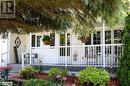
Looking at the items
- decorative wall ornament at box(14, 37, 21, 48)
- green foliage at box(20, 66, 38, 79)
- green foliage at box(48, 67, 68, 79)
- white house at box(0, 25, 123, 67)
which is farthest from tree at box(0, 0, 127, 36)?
decorative wall ornament at box(14, 37, 21, 48)

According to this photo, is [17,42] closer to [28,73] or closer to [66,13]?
[28,73]

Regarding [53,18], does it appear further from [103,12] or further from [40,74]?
[40,74]

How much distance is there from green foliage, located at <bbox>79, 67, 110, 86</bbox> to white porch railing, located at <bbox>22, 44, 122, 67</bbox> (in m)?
2.56

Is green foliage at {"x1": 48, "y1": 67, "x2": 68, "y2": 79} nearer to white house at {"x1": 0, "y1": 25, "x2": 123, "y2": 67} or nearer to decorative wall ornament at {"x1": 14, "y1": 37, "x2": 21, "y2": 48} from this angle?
white house at {"x1": 0, "y1": 25, "x2": 123, "y2": 67}

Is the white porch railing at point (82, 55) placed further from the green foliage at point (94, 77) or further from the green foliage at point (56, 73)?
the green foliage at point (94, 77)

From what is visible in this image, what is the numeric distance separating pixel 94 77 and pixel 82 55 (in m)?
5.93

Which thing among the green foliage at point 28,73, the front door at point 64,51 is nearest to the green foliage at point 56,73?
the green foliage at point 28,73

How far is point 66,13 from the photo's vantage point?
7312 millimetres

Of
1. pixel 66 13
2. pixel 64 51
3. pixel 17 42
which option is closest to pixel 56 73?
pixel 64 51

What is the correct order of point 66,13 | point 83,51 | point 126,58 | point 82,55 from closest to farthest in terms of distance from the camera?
point 66,13 < point 126,58 < point 82,55 < point 83,51

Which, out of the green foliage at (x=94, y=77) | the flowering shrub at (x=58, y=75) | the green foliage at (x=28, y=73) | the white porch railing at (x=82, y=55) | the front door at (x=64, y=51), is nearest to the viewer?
the green foliage at (x=94, y=77)

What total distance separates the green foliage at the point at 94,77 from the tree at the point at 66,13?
830 centimetres

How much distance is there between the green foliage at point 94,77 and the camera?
1689 cm

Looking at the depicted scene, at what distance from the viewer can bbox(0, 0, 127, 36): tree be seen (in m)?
5.73
